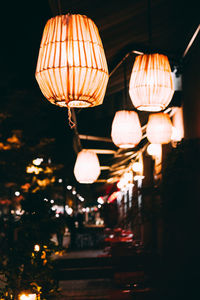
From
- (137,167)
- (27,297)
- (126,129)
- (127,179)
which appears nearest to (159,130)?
(126,129)

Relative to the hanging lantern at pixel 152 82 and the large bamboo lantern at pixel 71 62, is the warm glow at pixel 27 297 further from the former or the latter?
the large bamboo lantern at pixel 71 62

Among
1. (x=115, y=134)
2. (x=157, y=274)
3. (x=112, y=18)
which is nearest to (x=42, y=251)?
(x=115, y=134)

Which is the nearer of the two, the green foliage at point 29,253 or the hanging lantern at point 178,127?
the green foliage at point 29,253

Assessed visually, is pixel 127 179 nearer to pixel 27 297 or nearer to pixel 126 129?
pixel 126 129

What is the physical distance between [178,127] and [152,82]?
5594mm

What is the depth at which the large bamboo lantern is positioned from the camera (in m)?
3.00

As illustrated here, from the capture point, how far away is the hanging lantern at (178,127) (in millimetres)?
9469

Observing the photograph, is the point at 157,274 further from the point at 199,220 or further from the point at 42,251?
the point at 42,251

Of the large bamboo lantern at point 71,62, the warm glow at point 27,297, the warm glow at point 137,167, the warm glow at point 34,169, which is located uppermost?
the warm glow at point 137,167

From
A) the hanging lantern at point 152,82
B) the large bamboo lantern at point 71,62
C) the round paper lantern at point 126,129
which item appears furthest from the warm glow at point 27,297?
the large bamboo lantern at point 71,62

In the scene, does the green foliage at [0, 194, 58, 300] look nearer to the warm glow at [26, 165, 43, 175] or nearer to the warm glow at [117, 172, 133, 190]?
the warm glow at [26, 165, 43, 175]

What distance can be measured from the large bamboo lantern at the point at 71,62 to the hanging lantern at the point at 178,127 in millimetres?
6463

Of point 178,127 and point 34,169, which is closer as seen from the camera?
point 178,127

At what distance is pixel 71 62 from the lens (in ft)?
9.82
